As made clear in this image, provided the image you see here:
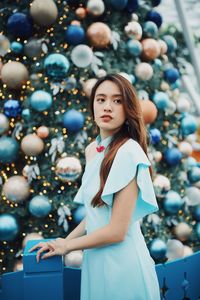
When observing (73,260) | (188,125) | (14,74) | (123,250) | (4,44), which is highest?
(4,44)

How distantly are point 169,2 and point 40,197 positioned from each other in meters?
4.36

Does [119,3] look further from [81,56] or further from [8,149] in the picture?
[8,149]

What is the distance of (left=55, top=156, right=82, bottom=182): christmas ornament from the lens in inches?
109

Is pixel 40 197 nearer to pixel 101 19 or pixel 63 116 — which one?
pixel 63 116

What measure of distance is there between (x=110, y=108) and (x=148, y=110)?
5.68 feet

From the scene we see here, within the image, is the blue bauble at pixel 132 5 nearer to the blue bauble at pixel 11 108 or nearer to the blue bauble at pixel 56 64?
the blue bauble at pixel 56 64

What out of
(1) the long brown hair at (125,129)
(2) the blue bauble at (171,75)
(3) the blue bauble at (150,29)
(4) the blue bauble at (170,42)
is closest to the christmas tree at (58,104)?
(3) the blue bauble at (150,29)

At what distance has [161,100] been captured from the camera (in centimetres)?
322

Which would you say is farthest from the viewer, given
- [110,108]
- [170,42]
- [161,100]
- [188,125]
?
[170,42]

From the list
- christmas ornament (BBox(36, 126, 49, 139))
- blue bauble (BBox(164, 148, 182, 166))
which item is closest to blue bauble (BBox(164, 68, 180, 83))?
blue bauble (BBox(164, 148, 182, 166))

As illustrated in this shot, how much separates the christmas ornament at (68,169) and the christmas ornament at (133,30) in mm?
1160

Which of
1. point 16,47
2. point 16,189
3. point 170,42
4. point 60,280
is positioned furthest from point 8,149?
point 170,42

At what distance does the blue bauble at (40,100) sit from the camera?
2.78m

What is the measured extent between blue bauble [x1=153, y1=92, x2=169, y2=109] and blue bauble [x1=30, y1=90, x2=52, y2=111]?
0.95 m
